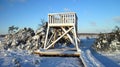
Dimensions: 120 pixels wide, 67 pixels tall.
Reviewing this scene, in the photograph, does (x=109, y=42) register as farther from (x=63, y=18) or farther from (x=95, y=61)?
(x=95, y=61)

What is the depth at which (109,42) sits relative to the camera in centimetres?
2094

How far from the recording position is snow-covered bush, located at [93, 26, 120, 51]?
19.9 m

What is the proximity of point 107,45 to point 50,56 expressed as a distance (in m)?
7.21

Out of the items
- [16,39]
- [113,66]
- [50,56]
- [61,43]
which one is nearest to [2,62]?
[50,56]

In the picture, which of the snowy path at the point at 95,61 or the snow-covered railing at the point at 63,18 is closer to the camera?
the snowy path at the point at 95,61

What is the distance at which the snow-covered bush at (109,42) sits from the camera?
1989 cm

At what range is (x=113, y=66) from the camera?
1323cm

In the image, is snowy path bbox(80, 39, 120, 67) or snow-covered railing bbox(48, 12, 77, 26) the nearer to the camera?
snowy path bbox(80, 39, 120, 67)

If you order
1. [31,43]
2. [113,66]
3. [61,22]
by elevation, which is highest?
[61,22]

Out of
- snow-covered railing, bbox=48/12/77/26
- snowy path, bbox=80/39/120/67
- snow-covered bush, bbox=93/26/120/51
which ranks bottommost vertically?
snowy path, bbox=80/39/120/67

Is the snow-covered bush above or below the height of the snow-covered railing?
below

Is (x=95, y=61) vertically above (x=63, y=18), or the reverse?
(x=63, y=18)

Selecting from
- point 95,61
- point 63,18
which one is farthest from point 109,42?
point 95,61

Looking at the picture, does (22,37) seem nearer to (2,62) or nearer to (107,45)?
(107,45)
